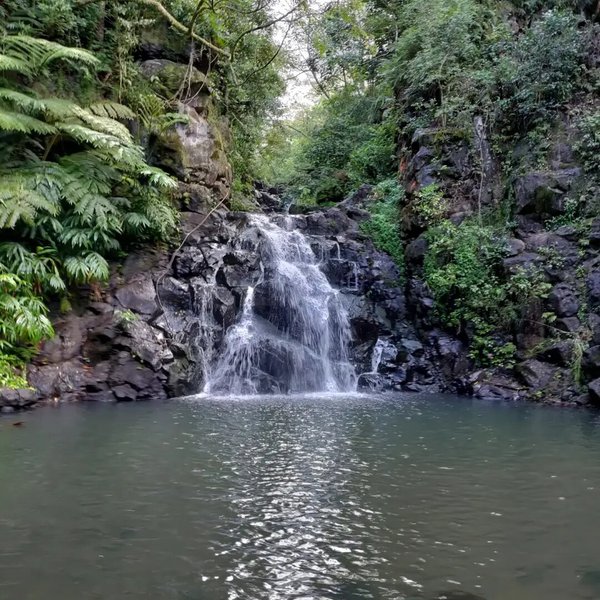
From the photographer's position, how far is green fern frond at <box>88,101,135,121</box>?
11.2 meters

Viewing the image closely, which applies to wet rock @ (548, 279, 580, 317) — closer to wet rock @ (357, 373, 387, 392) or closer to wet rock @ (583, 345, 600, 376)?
wet rock @ (583, 345, 600, 376)

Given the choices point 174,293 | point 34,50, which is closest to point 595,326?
point 174,293

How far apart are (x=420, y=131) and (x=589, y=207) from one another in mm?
5050

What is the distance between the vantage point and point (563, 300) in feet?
35.9

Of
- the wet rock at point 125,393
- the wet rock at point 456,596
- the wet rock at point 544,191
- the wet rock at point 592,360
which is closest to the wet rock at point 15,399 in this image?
the wet rock at point 125,393

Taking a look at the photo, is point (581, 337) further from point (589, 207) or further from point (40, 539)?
point (40, 539)

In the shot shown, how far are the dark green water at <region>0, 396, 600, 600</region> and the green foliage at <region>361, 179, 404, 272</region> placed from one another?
7335 millimetres

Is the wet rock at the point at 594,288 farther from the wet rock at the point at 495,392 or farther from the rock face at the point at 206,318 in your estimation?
the rock face at the point at 206,318

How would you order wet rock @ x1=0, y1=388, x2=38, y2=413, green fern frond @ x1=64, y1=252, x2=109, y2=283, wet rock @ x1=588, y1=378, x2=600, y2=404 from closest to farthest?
wet rock @ x1=0, y1=388, x2=38, y2=413 → wet rock @ x1=588, y1=378, x2=600, y2=404 → green fern frond @ x1=64, y1=252, x2=109, y2=283

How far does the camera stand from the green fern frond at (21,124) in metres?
9.01

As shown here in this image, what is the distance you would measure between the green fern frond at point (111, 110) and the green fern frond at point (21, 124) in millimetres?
1361

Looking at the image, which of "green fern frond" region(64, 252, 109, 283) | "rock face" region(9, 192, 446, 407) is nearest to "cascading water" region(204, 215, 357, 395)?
"rock face" region(9, 192, 446, 407)

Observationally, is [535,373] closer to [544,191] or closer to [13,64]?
[544,191]

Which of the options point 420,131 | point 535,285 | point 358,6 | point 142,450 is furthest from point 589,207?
point 142,450
